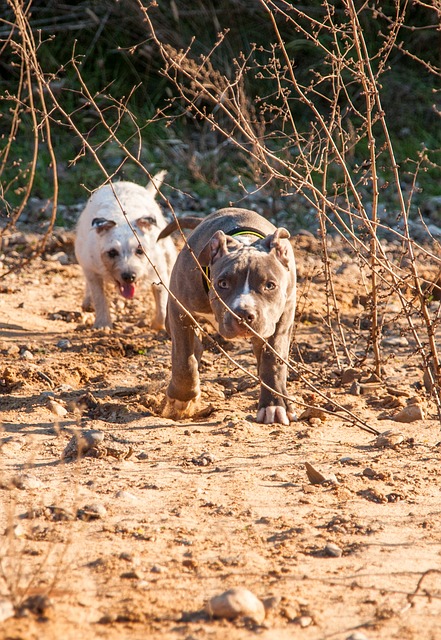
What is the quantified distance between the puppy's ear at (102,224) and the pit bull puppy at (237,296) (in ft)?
6.93

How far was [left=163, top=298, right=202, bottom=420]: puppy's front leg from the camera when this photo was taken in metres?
5.93

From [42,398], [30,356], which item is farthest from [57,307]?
[42,398]

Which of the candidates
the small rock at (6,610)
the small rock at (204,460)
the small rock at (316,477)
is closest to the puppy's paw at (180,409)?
the small rock at (204,460)

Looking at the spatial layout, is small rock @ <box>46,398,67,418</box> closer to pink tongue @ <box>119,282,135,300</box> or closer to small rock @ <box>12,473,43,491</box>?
small rock @ <box>12,473,43,491</box>

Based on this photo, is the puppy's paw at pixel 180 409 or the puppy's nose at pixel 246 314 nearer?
the puppy's nose at pixel 246 314

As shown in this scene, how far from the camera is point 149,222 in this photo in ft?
27.2

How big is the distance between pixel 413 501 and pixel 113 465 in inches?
60.4

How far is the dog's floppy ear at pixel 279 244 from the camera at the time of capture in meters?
5.67

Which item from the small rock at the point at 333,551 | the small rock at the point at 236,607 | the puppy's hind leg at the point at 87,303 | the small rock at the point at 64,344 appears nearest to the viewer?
the small rock at the point at 236,607

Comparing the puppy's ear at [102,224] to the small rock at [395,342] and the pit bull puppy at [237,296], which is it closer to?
the pit bull puppy at [237,296]

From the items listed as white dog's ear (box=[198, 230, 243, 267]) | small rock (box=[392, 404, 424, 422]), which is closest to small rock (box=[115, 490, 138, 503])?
white dog's ear (box=[198, 230, 243, 267])

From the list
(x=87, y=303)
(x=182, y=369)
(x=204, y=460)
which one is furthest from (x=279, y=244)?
(x=87, y=303)

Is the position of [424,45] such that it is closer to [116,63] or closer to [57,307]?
[116,63]

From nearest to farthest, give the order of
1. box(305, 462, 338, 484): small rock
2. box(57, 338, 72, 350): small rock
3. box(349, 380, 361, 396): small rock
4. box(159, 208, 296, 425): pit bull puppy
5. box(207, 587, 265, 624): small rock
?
box(207, 587, 265, 624): small rock
box(305, 462, 338, 484): small rock
box(159, 208, 296, 425): pit bull puppy
box(349, 380, 361, 396): small rock
box(57, 338, 72, 350): small rock
